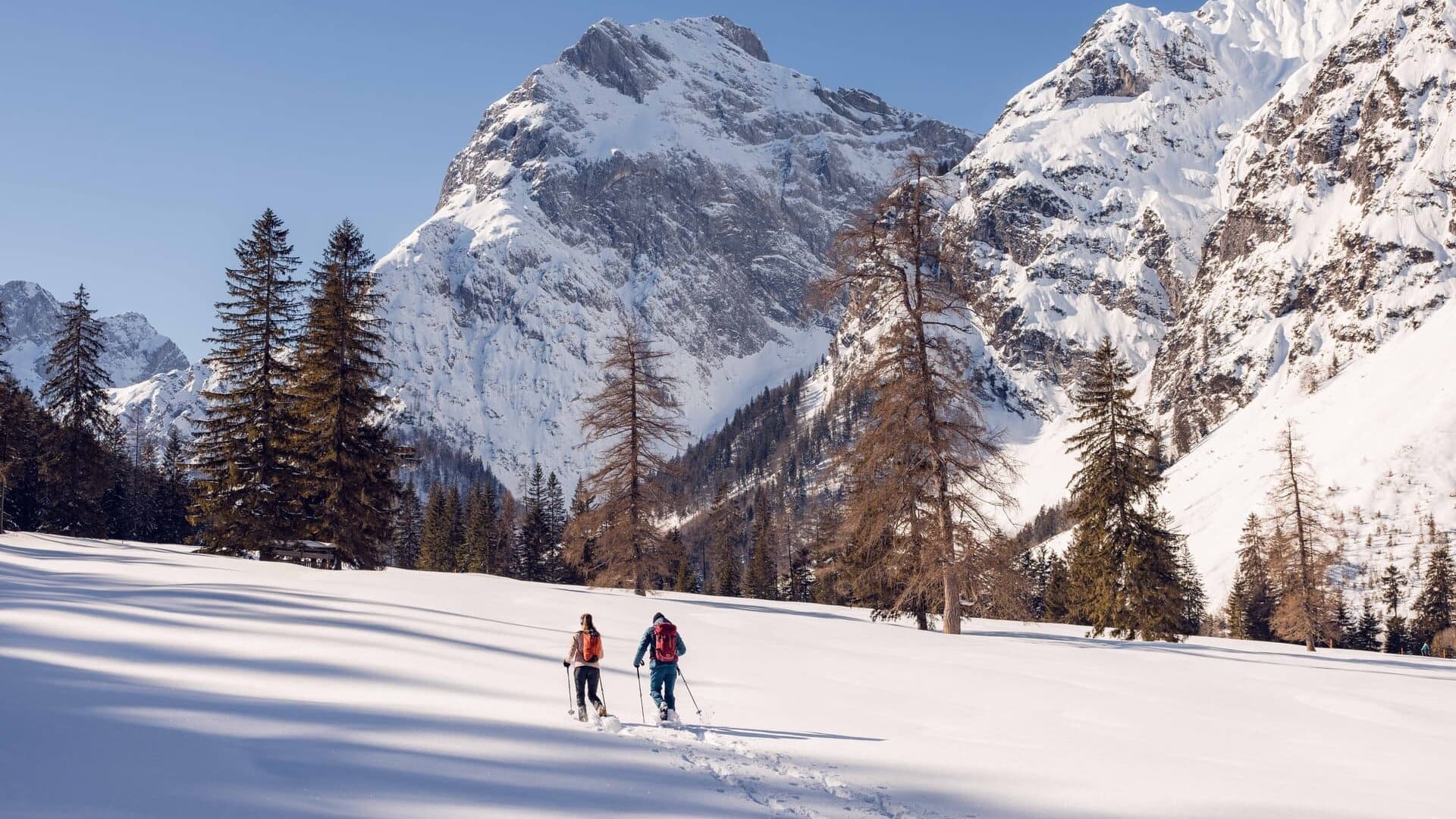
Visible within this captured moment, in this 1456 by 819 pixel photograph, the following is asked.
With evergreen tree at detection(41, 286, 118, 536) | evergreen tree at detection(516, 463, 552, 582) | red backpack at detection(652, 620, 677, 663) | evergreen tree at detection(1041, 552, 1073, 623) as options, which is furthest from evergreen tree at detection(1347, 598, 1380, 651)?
evergreen tree at detection(41, 286, 118, 536)

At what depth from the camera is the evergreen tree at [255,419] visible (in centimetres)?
3081

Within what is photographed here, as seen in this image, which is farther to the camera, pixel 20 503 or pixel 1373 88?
pixel 1373 88

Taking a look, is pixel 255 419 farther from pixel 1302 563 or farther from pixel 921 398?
pixel 1302 563

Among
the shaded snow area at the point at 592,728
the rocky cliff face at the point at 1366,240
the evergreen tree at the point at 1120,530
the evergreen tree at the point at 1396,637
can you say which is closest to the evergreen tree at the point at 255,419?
the shaded snow area at the point at 592,728

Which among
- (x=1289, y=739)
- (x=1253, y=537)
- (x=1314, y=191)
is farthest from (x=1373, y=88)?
(x=1289, y=739)

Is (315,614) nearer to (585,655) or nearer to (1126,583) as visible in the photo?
(585,655)

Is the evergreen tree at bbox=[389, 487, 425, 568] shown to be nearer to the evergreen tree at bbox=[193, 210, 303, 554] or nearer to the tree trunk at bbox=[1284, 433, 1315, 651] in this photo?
the evergreen tree at bbox=[193, 210, 303, 554]

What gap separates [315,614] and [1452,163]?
216716 millimetres

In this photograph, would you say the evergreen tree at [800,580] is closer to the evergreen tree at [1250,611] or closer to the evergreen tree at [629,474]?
the evergreen tree at [1250,611]

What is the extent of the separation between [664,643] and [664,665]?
0.30 m

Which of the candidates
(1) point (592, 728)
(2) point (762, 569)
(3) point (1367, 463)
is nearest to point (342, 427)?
(1) point (592, 728)

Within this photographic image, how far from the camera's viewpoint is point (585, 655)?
11.4 m

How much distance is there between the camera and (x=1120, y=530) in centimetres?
3441

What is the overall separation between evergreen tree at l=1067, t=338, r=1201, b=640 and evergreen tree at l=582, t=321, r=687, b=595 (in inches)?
648
